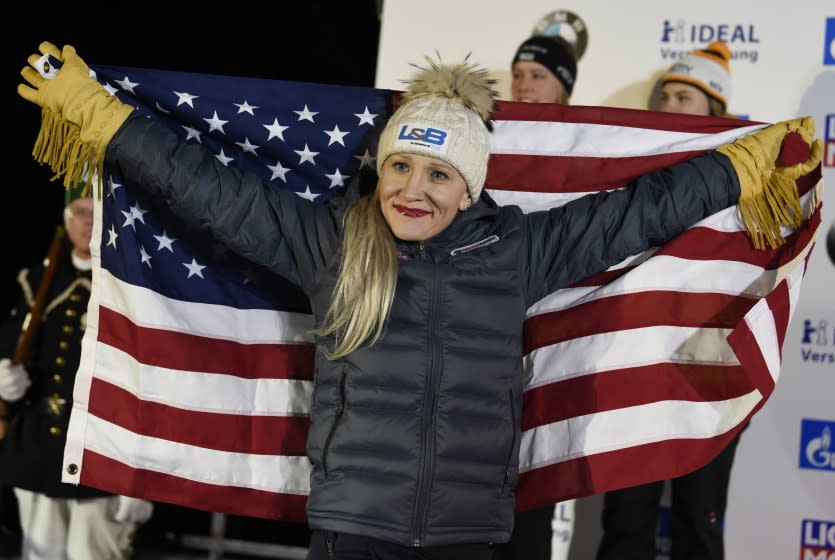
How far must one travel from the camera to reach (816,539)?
379 cm

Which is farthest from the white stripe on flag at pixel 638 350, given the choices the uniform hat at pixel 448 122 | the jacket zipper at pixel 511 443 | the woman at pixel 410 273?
the uniform hat at pixel 448 122

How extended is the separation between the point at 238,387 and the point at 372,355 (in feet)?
2.42

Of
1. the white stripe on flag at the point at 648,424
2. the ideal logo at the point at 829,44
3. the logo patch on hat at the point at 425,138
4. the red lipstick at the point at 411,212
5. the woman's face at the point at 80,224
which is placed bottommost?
the white stripe on flag at the point at 648,424

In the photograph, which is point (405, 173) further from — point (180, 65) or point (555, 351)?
point (180, 65)

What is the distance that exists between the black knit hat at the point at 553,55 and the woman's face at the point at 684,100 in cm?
38

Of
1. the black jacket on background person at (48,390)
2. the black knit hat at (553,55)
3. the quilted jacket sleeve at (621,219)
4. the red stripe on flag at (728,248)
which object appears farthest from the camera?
the black jacket on background person at (48,390)

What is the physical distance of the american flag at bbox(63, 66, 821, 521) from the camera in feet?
9.38

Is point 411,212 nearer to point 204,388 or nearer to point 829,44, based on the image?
point 204,388

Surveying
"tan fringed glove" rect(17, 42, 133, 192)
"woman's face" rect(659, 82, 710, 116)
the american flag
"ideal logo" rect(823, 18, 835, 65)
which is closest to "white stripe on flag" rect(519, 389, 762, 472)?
the american flag

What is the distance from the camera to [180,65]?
548 cm

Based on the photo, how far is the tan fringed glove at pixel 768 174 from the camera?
2746 millimetres

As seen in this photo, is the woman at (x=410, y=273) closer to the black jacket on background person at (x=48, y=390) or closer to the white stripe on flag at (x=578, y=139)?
the white stripe on flag at (x=578, y=139)

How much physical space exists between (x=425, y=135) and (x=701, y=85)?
1756 mm

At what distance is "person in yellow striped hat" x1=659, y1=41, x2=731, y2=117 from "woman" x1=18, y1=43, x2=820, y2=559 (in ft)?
4.15
